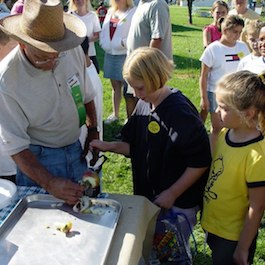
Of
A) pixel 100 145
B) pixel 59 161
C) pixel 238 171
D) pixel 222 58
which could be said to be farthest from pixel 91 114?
pixel 222 58

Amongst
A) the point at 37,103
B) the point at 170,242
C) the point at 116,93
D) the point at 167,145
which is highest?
the point at 37,103

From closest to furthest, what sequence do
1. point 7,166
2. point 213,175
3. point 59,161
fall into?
point 213,175, point 59,161, point 7,166

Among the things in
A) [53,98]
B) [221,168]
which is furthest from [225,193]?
[53,98]

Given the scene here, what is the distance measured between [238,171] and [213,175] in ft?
0.47

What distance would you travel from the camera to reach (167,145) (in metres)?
1.72

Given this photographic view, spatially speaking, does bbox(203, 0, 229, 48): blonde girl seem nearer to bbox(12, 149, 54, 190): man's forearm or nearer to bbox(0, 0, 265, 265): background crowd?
bbox(0, 0, 265, 265): background crowd

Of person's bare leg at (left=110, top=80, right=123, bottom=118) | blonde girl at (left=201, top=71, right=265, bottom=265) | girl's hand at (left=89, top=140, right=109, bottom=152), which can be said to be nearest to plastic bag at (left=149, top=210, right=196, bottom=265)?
blonde girl at (left=201, top=71, right=265, bottom=265)

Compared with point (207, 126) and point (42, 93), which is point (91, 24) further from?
point (42, 93)

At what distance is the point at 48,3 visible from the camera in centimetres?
158

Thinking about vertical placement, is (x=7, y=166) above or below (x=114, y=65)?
above

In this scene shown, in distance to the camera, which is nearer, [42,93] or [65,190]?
[65,190]

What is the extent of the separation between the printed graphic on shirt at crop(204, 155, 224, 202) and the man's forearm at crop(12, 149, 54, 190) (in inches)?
26.7

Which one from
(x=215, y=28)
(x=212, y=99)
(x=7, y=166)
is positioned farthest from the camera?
(x=215, y=28)

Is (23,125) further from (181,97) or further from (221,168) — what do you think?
(221,168)
